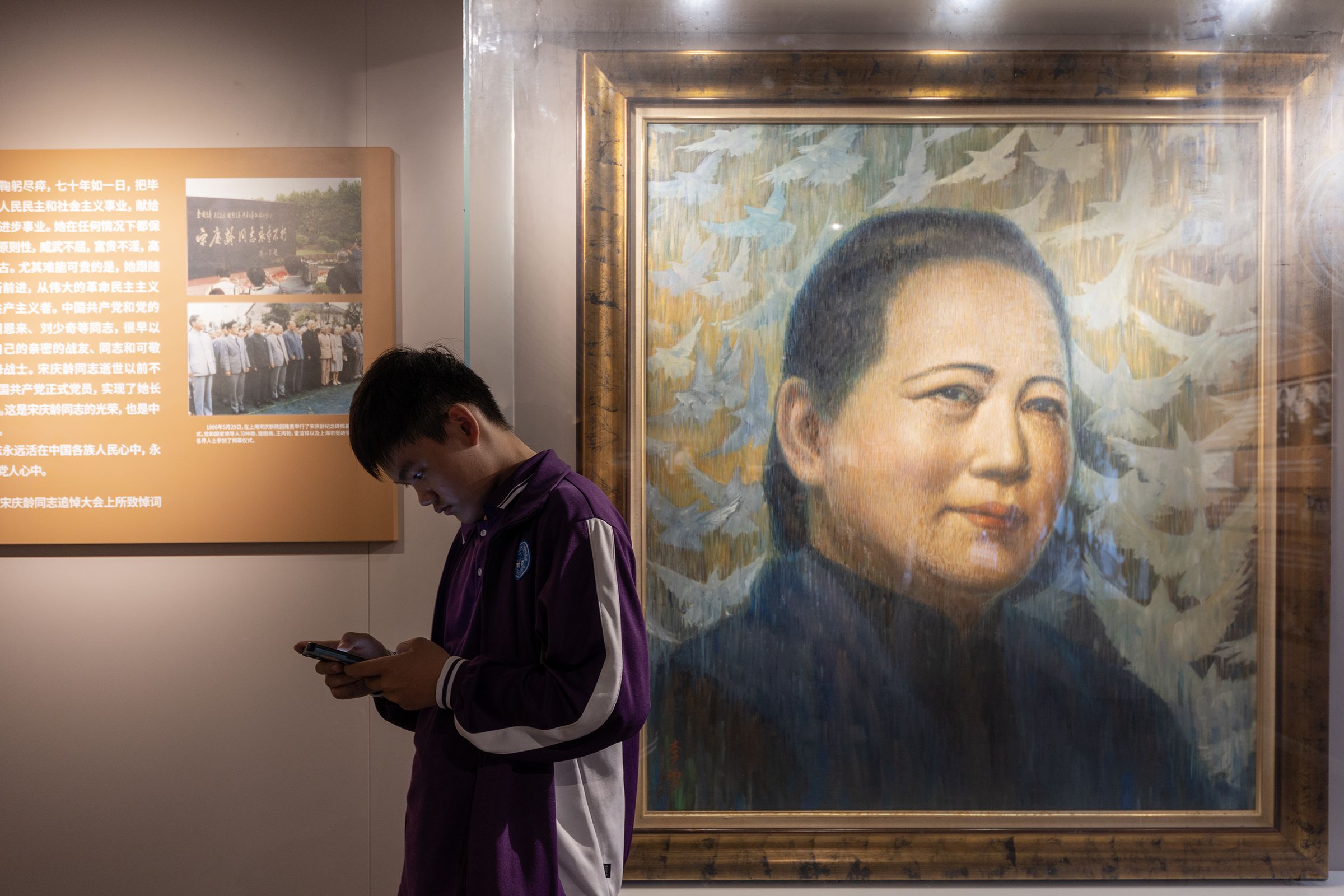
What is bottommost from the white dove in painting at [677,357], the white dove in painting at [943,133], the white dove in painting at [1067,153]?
the white dove in painting at [677,357]

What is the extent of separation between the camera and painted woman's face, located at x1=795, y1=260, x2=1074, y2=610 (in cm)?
115

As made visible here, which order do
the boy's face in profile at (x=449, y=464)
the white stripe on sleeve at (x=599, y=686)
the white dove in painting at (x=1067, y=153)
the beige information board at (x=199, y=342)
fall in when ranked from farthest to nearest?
1. the beige information board at (x=199, y=342)
2. the white dove in painting at (x=1067, y=153)
3. the boy's face in profile at (x=449, y=464)
4. the white stripe on sleeve at (x=599, y=686)

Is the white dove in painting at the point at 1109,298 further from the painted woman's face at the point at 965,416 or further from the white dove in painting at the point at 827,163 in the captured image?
the white dove in painting at the point at 827,163

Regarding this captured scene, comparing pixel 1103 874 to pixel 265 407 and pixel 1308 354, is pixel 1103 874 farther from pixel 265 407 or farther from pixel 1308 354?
pixel 265 407

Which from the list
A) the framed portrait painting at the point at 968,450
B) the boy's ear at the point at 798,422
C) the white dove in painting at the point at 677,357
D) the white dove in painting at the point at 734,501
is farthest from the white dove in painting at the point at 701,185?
the white dove in painting at the point at 734,501

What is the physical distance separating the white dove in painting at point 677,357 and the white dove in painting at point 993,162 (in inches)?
17.7

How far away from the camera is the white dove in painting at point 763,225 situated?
3.79 feet

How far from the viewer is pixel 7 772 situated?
1.41 meters

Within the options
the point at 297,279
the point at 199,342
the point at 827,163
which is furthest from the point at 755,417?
the point at 199,342

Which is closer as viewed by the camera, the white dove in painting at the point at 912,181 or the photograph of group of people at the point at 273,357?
the white dove in painting at the point at 912,181

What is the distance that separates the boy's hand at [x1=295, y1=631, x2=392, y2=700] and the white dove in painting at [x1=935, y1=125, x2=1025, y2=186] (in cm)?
106

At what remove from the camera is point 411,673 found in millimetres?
852

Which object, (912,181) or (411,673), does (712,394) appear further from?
(411,673)

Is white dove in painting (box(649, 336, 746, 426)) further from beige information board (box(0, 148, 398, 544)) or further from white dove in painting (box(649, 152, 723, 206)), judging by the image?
beige information board (box(0, 148, 398, 544))
